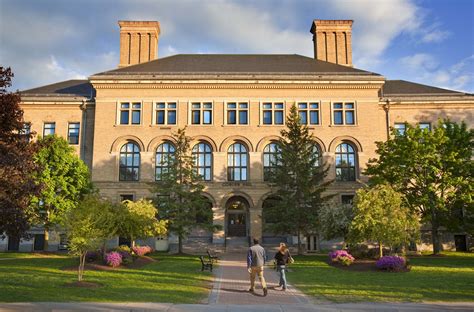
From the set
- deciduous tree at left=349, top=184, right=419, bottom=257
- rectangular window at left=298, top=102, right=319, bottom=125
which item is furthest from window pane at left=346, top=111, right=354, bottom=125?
deciduous tree at left=349, top=184, right=419, bottom=257

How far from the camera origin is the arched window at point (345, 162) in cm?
4106

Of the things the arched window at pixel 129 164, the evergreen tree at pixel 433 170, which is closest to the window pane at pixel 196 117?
the arched window at pixel 129 164

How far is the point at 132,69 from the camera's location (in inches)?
1719

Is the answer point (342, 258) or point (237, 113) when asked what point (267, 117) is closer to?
point (237, 113)

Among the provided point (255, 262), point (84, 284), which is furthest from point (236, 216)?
point (255, 262)

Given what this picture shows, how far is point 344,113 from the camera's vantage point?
137 feet

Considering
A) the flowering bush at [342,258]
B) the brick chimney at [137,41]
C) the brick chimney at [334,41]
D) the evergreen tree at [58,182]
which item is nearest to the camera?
the flowering bush at [342,258]

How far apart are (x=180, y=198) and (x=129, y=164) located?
33.8 ft

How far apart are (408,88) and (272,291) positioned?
36.6 m

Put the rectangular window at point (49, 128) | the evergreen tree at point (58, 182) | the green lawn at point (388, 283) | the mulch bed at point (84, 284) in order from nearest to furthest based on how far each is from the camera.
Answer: the green lawn at point (388, 283), the mulch bed at point (84, 284), the evergreen tree at point (58, 182), the rectangular window at point (49, 128)

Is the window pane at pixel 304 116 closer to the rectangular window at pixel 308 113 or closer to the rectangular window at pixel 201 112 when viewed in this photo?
the rectangular window at pixel 308 113

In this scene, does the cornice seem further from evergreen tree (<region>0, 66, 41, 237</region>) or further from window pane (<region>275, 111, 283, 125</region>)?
evergreen tree (<region>0, 66, 41, 237</region>)

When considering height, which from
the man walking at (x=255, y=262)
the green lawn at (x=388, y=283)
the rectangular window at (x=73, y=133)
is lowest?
the green lawn at (x=388, y=283)

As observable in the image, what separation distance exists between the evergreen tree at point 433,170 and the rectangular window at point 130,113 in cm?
2188
